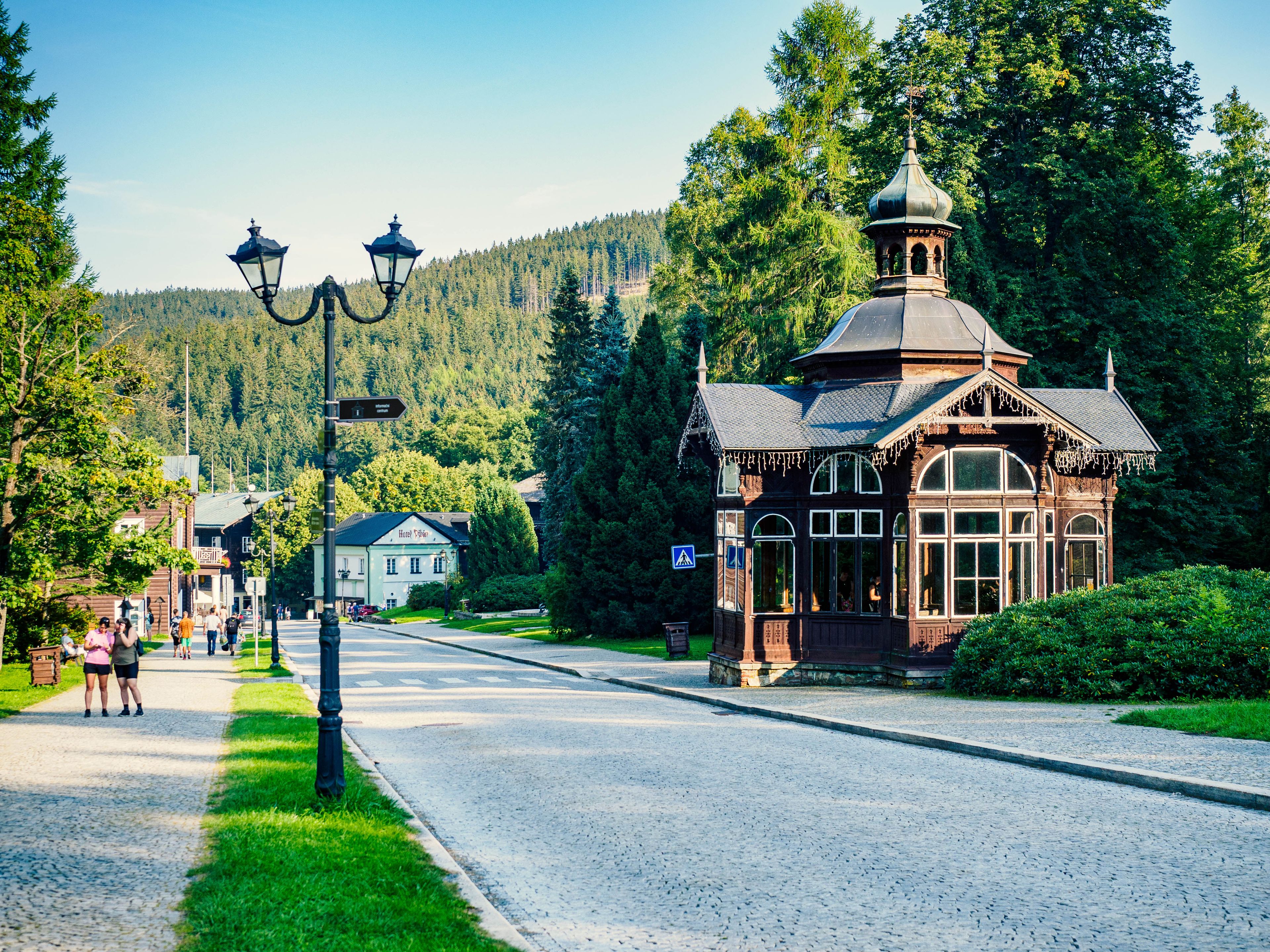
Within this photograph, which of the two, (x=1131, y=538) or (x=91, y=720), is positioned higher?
(x=1131, y=538)

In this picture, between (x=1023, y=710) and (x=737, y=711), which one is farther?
(x=737, y=711)


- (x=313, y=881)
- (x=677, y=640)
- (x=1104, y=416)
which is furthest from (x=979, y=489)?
(x=313, y=881)

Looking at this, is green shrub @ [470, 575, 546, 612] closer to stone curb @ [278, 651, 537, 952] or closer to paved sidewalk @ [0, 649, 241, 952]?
paved sidewalk @ [0, 649, 241, 952]

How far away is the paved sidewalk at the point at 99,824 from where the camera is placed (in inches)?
277

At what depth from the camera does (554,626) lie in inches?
1672

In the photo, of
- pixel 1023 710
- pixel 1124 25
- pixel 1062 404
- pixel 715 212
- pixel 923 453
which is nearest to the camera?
pixel 1023 710

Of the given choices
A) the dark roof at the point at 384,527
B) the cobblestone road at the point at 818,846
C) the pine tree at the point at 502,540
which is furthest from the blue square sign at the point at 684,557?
the dark roof at the point at 384,527

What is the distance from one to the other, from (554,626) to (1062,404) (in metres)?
22.0

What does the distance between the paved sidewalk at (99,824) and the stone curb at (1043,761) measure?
8631mm

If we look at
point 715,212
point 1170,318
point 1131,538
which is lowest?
point 1131,538

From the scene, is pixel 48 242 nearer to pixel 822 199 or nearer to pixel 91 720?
pixel 91 720

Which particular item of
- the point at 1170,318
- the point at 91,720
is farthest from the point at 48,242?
the point at 1170,318

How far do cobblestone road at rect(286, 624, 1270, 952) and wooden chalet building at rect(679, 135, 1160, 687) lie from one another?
6998 millimetres

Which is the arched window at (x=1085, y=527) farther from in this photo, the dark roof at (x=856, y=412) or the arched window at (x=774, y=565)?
the arched window at (x=774, y=565)
